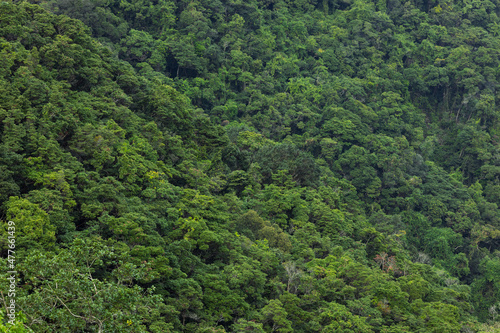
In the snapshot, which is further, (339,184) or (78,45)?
(339,184)

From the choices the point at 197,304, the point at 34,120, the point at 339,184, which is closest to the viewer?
the point at 197,304

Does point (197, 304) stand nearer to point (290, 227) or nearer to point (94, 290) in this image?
point (94, 290)

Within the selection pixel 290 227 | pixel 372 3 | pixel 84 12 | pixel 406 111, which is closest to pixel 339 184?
pixel 290 227

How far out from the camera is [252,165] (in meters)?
42.2

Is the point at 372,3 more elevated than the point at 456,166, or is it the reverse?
the point at 372,3

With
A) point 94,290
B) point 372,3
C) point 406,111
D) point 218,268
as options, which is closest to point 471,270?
point 406,111

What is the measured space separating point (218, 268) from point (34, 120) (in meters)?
11.6

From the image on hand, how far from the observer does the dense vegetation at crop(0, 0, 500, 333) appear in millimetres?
23828

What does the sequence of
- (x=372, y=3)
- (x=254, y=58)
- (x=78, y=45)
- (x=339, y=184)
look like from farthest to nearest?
(x=372, y=3)
(x=254, y=58)
(x=339, y=184)
(x=78, y=45)

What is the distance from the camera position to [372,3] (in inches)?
2916

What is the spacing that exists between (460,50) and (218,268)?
53649 mm

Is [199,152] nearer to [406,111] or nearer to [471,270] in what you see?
[471,270]

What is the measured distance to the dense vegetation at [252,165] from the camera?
2383 centimetres

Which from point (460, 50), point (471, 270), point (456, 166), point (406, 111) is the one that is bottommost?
point (471, 270)
